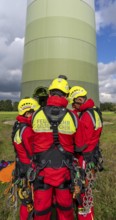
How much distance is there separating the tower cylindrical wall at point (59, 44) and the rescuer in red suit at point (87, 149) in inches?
231

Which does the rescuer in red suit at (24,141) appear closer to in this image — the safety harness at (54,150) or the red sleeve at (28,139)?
the red sleeve at (28,139)

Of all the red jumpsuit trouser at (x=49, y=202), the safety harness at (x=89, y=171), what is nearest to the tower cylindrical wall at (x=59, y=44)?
the safety harness at (x=89, y=171)

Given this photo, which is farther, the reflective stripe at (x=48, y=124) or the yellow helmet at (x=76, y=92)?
the yellow helmet at (x=76, y=92)

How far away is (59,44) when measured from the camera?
10266 mm

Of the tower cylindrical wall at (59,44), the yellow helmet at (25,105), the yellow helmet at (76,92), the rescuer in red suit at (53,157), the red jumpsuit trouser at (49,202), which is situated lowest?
the red jumpsuit trouser at (49,202)

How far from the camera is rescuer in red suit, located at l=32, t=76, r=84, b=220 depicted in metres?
3.54

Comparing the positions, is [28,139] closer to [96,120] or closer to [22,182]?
[22,182]

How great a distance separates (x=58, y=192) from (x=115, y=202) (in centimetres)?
196

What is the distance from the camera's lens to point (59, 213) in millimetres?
3689

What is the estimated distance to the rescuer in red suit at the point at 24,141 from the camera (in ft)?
13.3

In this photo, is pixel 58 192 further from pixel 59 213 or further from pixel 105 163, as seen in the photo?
pixel 105 163

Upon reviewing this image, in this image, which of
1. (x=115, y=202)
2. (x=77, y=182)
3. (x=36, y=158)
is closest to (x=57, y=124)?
(x=36, y=158)

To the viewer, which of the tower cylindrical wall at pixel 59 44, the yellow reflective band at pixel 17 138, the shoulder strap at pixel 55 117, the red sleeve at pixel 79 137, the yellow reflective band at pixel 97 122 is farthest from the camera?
the tower cylindrical wall at pixel 59 44

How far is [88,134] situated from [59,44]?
6749mm
